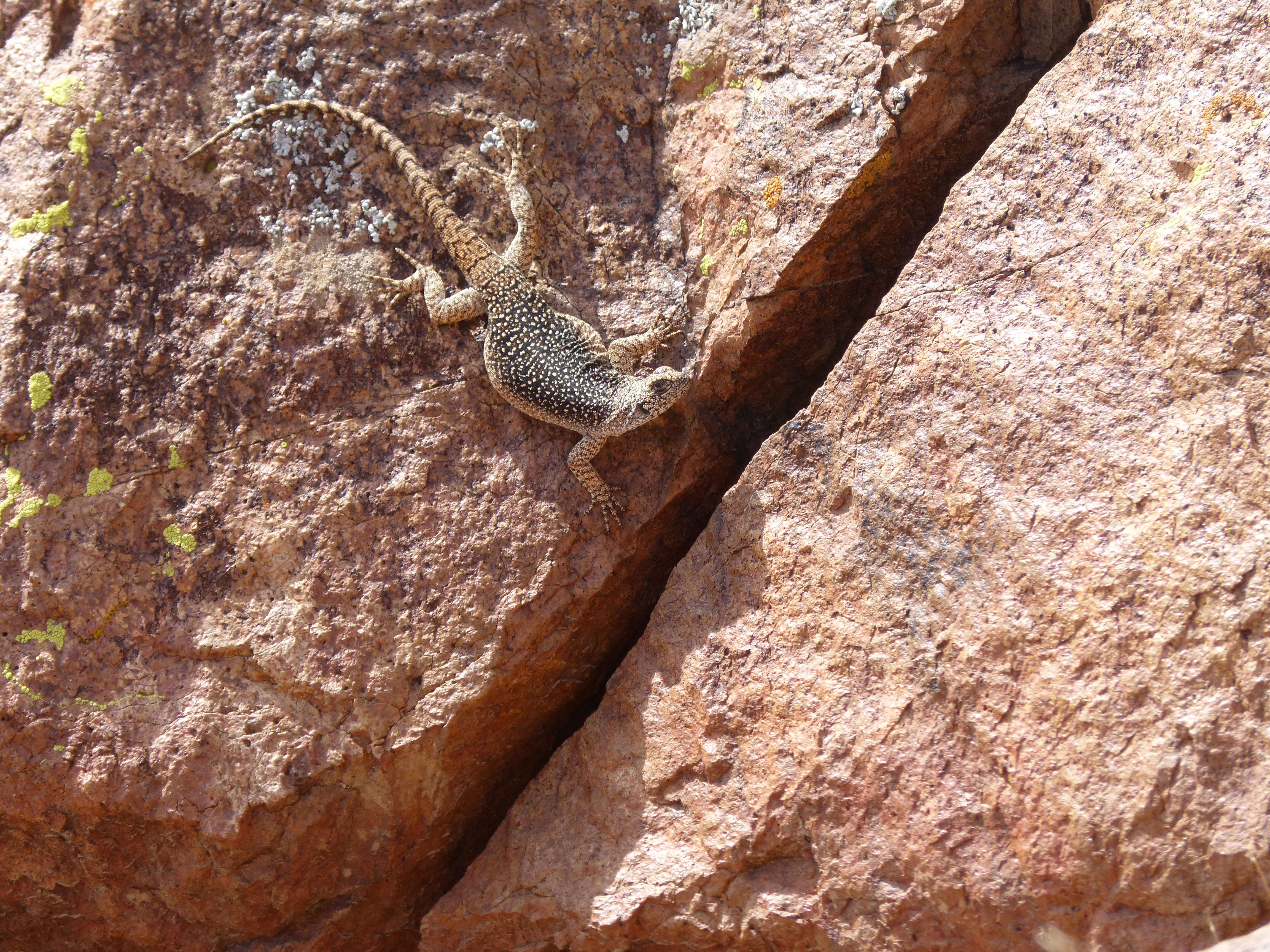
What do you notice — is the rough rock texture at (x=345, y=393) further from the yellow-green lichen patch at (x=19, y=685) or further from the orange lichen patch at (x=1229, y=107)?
the orange lichen patch at (x=1229, y=107)

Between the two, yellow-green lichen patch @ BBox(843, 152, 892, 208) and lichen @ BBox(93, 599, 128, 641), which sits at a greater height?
yellow-green lichen patch @ BBox(843, 152, 892, 208)

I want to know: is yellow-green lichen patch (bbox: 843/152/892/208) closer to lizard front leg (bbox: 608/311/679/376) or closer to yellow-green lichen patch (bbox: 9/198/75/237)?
lizard front leg (bbox: 608/311/679/376)

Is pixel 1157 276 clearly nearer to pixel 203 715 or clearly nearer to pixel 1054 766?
pixel 1054 766

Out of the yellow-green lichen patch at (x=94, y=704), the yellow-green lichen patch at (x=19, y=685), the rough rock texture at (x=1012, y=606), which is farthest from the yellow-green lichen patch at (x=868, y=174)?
the yellow-green lichen patch at (x=19, y=685)

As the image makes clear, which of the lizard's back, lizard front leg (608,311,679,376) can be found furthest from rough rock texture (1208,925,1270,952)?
lizard front leg (608,311,679,376)

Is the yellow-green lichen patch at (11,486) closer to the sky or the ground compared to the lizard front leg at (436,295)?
closer to the ground

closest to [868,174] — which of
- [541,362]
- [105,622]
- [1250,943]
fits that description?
[541,362]

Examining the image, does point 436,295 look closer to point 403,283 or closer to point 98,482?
point 403,283
